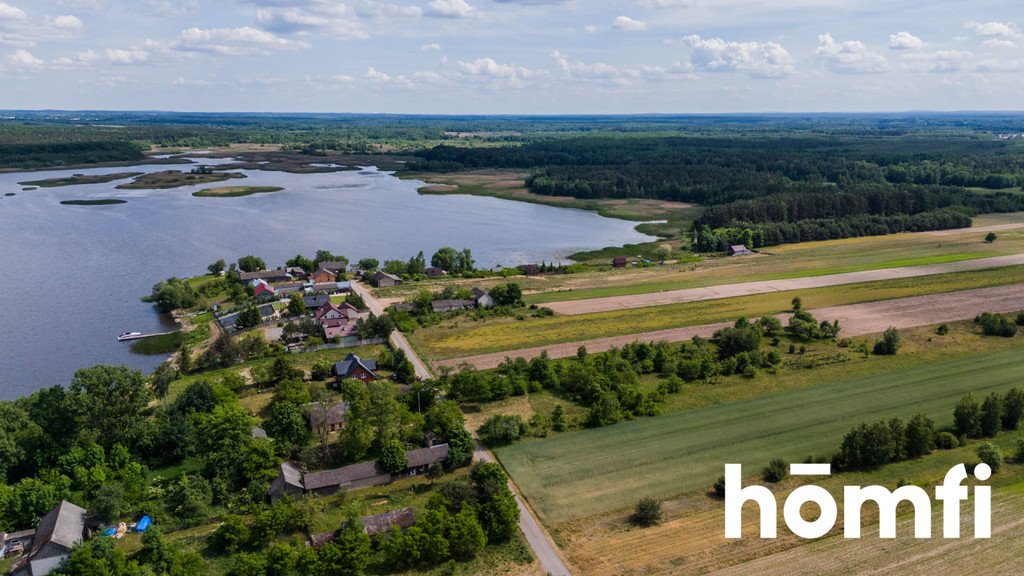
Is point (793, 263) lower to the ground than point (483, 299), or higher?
higher

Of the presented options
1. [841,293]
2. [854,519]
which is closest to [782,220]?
[841,293]

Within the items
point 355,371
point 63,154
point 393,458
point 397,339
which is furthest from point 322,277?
point 63,154

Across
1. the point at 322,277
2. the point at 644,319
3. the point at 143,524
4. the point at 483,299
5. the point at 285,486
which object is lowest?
the point at 143,524

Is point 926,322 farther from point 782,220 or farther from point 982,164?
point 982,164

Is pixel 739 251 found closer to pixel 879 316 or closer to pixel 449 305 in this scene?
pixel 879 316

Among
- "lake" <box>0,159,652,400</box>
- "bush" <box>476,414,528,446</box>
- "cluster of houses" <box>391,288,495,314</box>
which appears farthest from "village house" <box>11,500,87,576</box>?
"cluster of houses" <box>391,288,495,314</box>

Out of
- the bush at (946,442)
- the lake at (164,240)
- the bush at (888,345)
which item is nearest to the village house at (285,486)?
the lake at (164,240)

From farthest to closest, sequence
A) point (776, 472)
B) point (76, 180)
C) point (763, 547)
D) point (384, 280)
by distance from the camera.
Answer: point (76, 180), point (384, 280), point (776, 472), point (763, 547)
